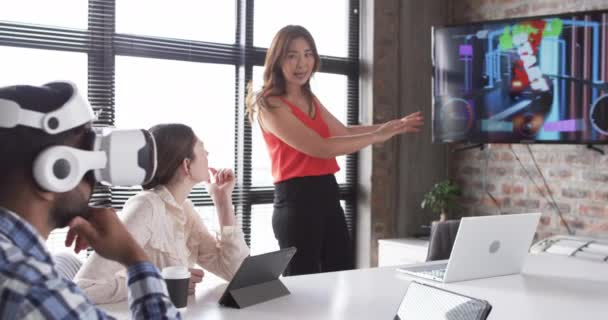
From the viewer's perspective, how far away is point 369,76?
439 cm

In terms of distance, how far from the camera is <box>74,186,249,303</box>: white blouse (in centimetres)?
173

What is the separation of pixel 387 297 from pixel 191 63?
231cm

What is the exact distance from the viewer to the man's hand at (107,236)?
3.91 feet

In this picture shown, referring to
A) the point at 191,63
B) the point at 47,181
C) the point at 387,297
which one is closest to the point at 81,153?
the point at 47,181

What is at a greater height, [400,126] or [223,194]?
[400,126]

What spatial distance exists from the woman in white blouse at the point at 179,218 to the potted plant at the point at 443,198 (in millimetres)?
2200

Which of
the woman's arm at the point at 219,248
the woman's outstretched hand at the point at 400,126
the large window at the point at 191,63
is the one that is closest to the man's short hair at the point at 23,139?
the woman's arm at the point at 219,248

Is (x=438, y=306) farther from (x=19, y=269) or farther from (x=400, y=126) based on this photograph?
(x=400, y=126)

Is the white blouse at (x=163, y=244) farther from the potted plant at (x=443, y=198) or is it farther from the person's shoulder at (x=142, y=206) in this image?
the potted plant at (x=443, y=198)

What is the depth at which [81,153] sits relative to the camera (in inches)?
39.4

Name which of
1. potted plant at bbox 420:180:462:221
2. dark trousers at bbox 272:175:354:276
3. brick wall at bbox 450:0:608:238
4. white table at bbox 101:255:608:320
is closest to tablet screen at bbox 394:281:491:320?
white table at bbox 101:255:608:320

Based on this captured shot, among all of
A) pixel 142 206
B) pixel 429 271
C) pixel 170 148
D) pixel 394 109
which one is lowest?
pixel 429 271

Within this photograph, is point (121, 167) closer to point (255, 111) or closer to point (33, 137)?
point (33, 137)

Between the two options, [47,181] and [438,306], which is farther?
[438,306]
